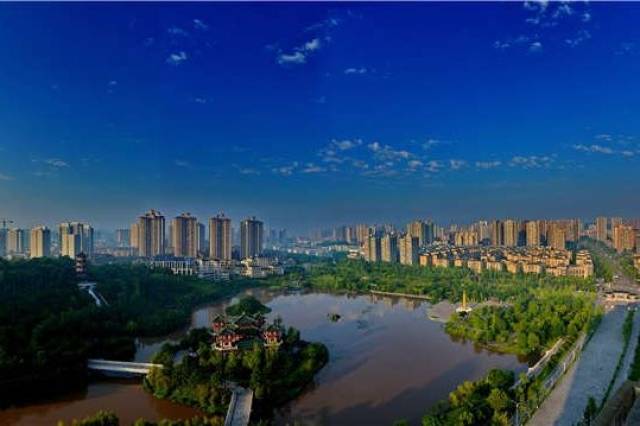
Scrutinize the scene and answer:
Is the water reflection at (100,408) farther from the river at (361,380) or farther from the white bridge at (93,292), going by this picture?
the white bridge at (93,292)

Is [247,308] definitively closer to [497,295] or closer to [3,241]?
[497,295]

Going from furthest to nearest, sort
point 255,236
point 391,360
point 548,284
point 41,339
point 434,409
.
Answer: point 255,236 → point 548,284 → point 391,360 → point 41,339 → point 434,409

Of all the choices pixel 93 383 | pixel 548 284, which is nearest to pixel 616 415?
pixel 93 383

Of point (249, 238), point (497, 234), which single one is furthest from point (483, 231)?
point (249, 238)

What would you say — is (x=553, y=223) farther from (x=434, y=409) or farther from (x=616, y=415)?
(x=616, y=415)

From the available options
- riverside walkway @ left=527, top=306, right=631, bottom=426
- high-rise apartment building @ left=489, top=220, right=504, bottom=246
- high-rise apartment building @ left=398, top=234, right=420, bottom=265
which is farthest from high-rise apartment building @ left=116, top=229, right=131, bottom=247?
riverside walkway @ left=527, top=306, right=631, bottom=426

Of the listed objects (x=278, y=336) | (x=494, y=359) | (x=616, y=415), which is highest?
(x=616, y=415)
